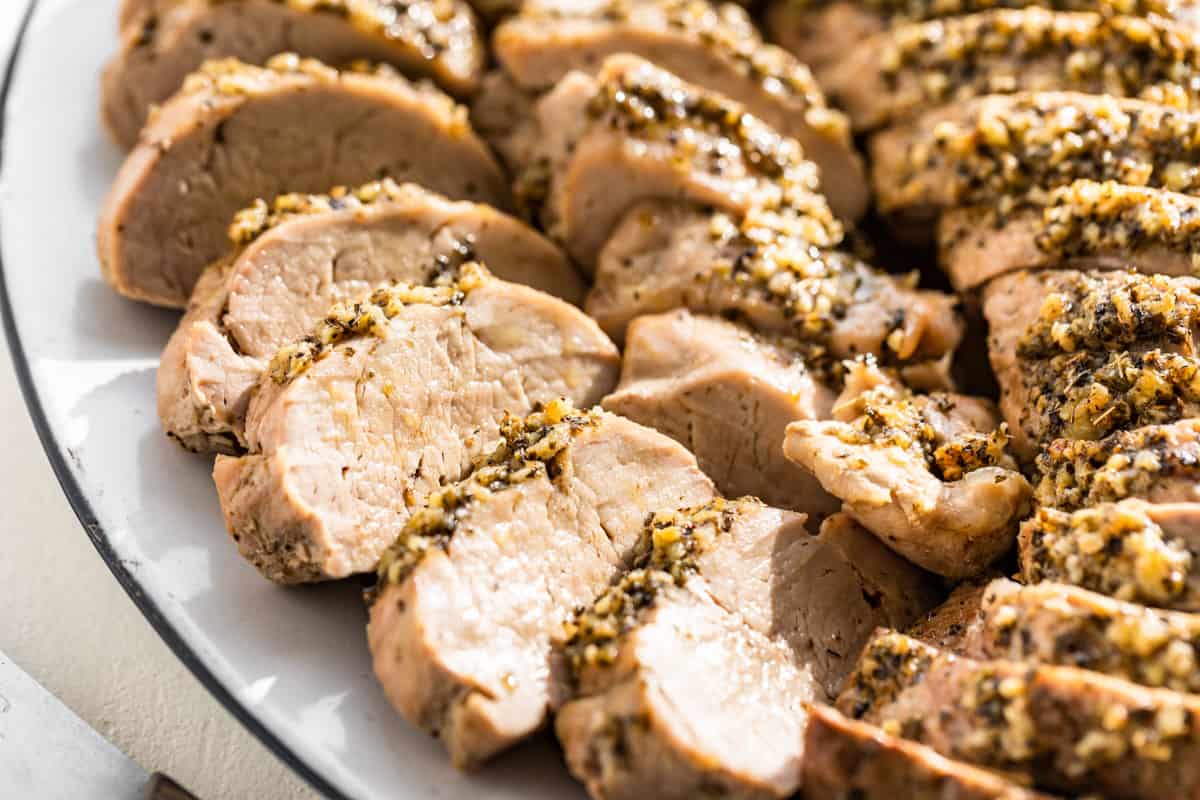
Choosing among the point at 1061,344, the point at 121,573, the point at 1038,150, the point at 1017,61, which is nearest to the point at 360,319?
the point at 121,573

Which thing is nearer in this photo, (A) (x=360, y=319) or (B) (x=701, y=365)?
(A) (x=360, y=319)

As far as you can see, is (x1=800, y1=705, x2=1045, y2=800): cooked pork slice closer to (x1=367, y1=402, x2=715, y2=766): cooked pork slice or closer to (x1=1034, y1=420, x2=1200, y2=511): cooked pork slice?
(x1=367, y1=402, x2=715, y2=766): cooked pork slice

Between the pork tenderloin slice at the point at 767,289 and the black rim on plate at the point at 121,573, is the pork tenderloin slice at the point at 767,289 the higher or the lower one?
the higher one

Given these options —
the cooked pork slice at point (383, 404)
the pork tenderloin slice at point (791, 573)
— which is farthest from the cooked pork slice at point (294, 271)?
the pork tenderloin slice at point (791, 573)

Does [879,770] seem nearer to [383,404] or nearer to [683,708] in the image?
[683,708]

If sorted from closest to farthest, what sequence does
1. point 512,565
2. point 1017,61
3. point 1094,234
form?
point 512,565
point 1094,234
point 1017,61

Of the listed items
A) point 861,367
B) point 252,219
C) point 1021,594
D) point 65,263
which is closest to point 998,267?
point 861,367

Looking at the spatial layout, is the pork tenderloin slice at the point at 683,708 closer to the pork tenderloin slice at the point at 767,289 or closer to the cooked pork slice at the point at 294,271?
the pork tenderloin slice at the point at 767,289
